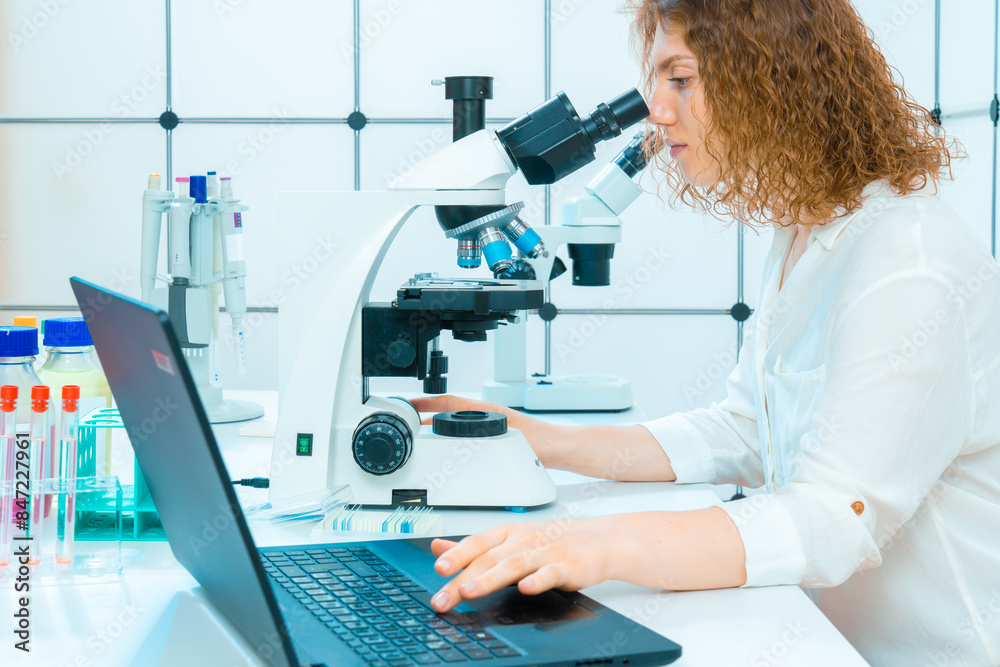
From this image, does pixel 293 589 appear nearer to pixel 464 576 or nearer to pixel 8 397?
pixel 464 576

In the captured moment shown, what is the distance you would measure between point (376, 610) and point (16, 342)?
0.53 m

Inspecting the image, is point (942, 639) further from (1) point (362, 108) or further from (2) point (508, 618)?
(1) point (362, 108)

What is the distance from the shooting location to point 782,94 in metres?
1.03

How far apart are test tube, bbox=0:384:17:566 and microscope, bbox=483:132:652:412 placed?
0.92 meters

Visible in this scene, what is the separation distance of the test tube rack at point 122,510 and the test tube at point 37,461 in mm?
84

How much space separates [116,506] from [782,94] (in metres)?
0.85

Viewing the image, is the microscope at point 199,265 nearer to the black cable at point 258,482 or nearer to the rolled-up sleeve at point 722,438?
the black cable at point 258,482

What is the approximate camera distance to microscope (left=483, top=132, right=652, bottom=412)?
1.63 m

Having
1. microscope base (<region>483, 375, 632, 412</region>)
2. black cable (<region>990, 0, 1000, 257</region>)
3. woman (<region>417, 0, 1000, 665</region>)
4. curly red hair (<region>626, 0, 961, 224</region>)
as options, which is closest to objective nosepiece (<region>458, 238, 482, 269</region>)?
woman (<region>417, 0, 1000, 665</region>)

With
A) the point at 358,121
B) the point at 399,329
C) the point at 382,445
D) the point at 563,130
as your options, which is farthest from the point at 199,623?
the point at 358,121

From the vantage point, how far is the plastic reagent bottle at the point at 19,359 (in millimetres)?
962

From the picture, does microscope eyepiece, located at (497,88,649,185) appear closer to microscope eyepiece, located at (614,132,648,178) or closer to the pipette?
microscope eyepiece, located at (614,132,648,178)

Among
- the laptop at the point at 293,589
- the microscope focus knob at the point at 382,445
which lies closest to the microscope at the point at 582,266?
the microscope focus knob at the point at 382,445

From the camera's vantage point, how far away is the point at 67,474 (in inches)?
34.6
